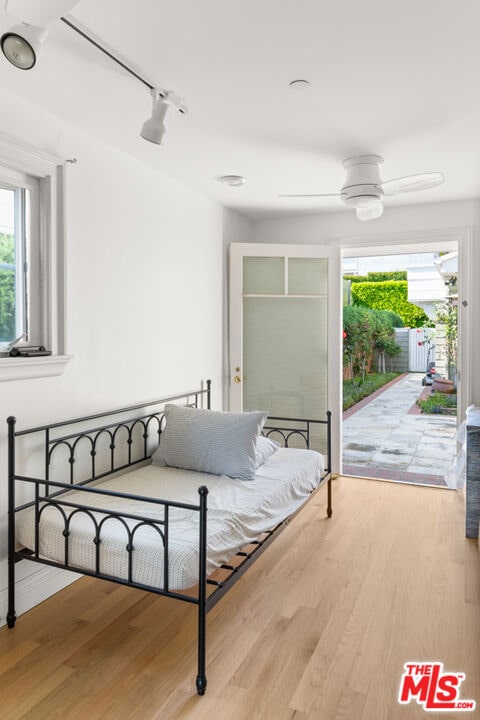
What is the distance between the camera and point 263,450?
10.1 feet

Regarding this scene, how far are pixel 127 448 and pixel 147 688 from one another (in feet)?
4.70

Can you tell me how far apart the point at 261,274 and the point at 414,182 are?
1839 millimetres

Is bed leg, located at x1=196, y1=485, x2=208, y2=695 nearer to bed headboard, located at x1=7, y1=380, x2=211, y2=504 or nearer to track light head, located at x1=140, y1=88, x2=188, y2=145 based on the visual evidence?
bed headboard, located at x1=7, y1=380, x2=211, y2=504

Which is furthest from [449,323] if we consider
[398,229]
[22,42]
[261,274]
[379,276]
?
[22,42]

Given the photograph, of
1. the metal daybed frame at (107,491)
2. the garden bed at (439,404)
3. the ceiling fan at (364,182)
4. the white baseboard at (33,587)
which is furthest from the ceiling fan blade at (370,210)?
the garden bed at (439,404)

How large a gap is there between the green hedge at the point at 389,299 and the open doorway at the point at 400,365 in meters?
0.02

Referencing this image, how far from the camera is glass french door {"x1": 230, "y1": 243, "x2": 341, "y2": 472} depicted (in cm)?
445

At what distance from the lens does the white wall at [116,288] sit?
2.45 m

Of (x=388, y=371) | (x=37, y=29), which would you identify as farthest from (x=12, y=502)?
(x=388, y=371)

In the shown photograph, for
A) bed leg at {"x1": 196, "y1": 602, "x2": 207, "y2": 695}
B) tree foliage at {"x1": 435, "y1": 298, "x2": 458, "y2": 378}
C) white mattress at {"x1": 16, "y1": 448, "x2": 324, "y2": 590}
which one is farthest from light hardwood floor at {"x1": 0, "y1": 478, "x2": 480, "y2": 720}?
tree foliage at {"x1": 435, "y1": 298, "x2": 458, "y2": 378}

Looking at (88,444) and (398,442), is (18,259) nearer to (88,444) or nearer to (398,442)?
(88,444)

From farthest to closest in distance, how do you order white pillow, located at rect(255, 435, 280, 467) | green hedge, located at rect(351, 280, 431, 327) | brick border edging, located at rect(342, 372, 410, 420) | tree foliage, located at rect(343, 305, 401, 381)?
1. green hedge, located at rect(351, 280, 431, 327)
2. tree foliage, located at rect(343, 305, 401, 381)
3. brick border edging, located at rect(342, 372, 410, 420)
4. white pillow, located at rect(255, 435, 280, 467)

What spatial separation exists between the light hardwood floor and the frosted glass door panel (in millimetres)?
1562

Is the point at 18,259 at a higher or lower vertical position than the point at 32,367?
higher
